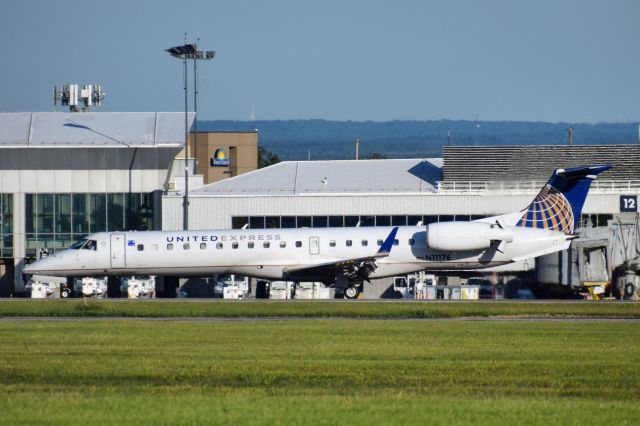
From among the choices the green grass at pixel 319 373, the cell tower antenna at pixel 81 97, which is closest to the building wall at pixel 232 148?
the cell tower antenna at pixel 81 97

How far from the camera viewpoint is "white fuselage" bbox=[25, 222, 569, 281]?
162ft

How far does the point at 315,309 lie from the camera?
129 feet

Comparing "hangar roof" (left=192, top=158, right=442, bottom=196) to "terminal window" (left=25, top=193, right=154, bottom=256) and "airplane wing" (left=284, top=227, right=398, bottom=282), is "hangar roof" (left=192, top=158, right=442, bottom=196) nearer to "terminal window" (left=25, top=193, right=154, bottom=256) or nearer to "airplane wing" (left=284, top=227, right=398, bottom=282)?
"terminal window" (left=25, top=193, right=154, bottom=256)

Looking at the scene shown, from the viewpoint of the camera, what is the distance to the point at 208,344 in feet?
89.6

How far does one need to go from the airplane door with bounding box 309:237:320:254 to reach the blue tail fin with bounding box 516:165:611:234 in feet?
27.9

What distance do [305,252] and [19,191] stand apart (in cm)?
2464

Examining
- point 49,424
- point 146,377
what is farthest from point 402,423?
point 146,377

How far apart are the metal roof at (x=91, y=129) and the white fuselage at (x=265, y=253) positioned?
19.2m

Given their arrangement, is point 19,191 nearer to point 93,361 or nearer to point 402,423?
Result: point 93,361

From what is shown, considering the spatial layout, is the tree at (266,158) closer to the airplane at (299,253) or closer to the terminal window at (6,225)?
the terminal window at (6,225)

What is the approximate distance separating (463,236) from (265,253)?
26.7 ft

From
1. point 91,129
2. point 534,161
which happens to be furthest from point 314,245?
point 91,129

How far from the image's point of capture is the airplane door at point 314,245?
4972 cm

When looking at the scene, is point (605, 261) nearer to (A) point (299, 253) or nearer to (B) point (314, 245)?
(B) point (314, 245)
